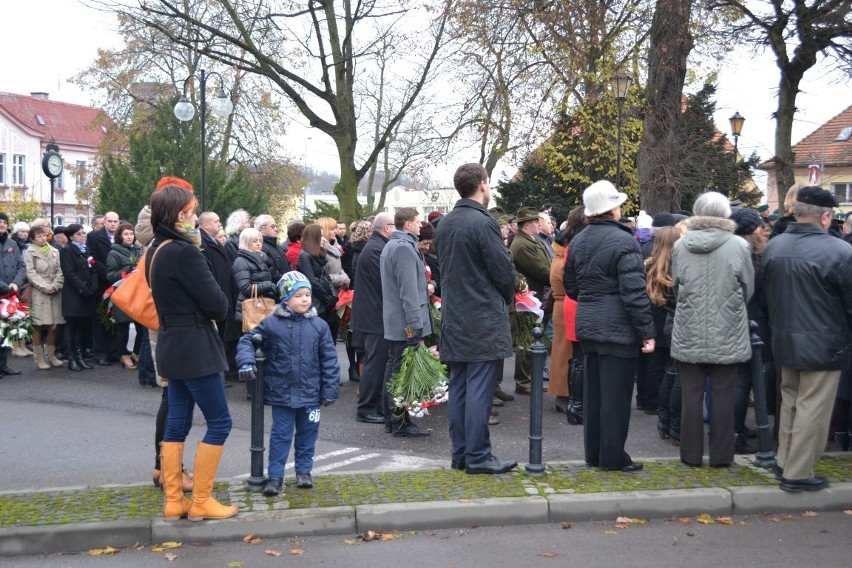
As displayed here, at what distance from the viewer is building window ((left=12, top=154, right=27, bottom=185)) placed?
62.8 m

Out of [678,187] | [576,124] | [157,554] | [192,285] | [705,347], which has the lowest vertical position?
[157,554]

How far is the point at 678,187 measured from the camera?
19.4 m

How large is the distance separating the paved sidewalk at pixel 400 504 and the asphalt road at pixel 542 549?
0.08 metres

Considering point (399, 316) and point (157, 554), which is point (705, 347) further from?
point (157, 554)

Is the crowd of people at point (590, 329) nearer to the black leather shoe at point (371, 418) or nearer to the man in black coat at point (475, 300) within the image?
the man in black coat at point (475, 300)

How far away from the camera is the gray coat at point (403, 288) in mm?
8125

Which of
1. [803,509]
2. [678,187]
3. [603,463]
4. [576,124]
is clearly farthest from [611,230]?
[576,124]

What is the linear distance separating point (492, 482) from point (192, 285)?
2.49m

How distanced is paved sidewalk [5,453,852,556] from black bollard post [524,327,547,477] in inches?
3.5

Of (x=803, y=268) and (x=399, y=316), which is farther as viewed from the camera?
(x=399, y=316)

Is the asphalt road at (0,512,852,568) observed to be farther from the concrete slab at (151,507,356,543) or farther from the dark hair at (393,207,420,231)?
the dark hair at (393,207,420,231)

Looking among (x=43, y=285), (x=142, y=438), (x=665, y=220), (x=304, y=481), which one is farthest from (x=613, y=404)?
(x=43, y=285)

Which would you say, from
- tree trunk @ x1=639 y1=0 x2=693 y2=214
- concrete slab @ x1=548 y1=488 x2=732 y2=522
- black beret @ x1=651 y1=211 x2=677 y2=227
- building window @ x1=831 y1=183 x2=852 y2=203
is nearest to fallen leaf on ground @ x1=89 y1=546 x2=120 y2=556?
concrete slab @ x1=548 y1=488 x2=732 y2=522

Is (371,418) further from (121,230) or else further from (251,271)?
(121,230)
